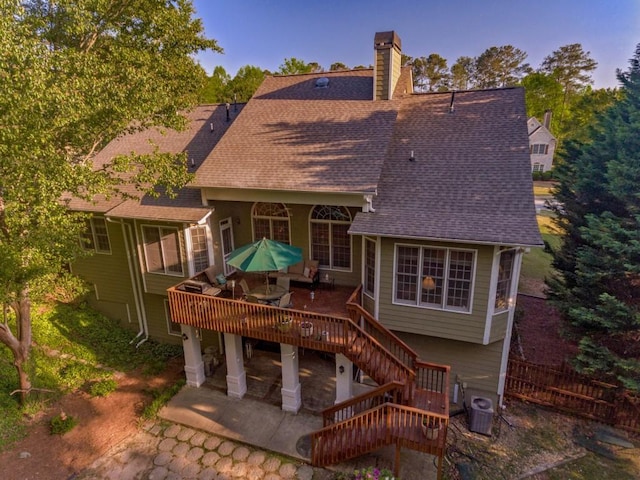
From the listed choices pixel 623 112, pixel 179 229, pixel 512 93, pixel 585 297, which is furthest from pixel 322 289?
pixel 623 112

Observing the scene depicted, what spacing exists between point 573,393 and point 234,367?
9527 mm

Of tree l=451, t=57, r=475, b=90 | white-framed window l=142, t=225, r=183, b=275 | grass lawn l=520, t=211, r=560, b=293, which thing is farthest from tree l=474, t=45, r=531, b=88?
white-framed window l=142, t=225, r=183, b=275

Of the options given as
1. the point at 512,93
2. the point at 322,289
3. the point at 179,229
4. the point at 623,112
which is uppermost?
the point at 512,93

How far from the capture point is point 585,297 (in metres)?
10.5

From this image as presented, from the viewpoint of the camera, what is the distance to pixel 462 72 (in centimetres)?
5750

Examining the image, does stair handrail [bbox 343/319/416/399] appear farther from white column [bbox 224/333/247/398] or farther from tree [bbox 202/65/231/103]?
tree [bbox 202/65/231/103]

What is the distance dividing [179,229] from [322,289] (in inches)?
201

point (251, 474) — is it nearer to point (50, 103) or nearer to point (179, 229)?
point (179, 229)

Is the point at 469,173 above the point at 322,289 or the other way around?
above

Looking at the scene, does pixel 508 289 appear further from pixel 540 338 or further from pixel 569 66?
pixel 569 66

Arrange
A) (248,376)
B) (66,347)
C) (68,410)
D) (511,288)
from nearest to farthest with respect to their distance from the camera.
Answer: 1. (511,288)
2. (68,410)
3. (248,376)
4. (66,347)

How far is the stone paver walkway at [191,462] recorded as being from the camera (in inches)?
319

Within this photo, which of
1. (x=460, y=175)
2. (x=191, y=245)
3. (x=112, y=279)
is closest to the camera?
(x=460, y=175)

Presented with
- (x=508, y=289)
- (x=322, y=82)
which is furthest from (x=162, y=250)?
(x=508, y=289)
